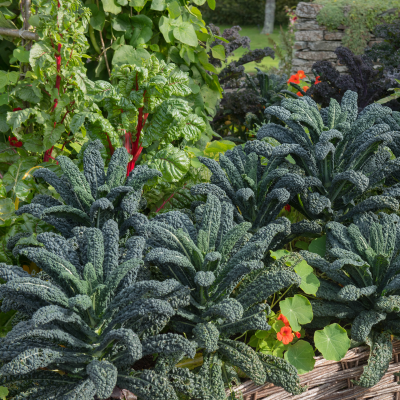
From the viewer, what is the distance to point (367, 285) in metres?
1.45

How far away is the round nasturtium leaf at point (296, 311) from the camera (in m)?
1.38

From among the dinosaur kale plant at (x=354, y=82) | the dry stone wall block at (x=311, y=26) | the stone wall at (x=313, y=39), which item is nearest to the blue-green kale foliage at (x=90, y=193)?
the dinosaur kale plant at (x=354, y=82)

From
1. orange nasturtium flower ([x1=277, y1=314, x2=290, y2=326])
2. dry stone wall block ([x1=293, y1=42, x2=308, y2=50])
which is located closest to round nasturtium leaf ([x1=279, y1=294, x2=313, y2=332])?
orange nasturtium flower ([x1=277, y1=314, x2=290, y2=326])

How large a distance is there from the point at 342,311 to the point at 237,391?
490mm

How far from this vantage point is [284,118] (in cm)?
181

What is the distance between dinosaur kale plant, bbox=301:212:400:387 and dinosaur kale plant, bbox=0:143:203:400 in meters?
0.55

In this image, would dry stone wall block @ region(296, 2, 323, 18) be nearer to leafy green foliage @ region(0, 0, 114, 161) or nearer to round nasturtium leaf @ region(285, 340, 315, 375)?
leafy green foliage @ region(0, 0, 114, 161)

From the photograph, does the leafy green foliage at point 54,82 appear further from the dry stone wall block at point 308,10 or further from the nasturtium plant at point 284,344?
the dry stone wall block at point 308,10

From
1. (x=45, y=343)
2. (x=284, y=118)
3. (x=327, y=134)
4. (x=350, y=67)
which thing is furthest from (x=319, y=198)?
(x=350, y=67)

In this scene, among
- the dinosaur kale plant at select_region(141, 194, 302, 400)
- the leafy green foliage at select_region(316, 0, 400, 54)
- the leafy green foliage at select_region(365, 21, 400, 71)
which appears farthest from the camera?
the leafy green foliage at select_region(316, 0, 400, 54)

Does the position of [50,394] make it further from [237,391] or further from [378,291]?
[378,291]

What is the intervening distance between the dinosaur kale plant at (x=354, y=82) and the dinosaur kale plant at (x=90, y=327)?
2059 millimetres

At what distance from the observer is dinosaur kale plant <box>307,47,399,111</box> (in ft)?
8.98

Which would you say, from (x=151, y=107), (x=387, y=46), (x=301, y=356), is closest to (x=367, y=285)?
(x=301, y=356)
